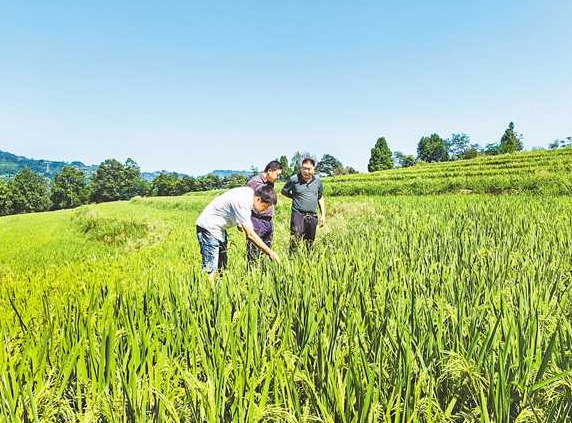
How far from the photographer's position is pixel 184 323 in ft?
6.51

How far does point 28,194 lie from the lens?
64250mm

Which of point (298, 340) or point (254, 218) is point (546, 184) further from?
point (298, 340)

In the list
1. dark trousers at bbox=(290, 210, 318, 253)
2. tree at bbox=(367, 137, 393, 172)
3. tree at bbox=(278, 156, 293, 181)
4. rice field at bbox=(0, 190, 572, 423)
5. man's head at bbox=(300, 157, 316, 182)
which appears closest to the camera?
rice field at bbox=(0, 190, 572, 423)

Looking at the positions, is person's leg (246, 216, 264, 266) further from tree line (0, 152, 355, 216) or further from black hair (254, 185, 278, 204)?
tree line (0, 152, 355, 216)

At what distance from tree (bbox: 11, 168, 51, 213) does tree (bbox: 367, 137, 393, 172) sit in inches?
2483

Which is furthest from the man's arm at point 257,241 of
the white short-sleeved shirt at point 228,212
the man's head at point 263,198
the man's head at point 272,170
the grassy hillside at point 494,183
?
the grassy hillside at point 494,183

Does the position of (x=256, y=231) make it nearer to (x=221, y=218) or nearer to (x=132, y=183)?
(x=221, y=218)

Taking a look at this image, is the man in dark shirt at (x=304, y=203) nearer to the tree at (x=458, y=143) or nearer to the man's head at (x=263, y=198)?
the man's head at (x=263, y=198)

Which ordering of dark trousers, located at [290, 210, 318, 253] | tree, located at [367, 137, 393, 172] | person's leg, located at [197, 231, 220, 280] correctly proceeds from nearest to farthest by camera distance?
person's leg, located at [197, 231, 220, 280]
dark trousers, located at [290, 210, 318, 253]
tree, located at [367, 137, 393, 172]

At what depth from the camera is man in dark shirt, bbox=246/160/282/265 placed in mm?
4621

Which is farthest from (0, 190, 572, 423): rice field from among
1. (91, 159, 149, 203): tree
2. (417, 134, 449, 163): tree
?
(417, 134, 449, 163): tree

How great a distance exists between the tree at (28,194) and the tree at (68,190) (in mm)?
1995

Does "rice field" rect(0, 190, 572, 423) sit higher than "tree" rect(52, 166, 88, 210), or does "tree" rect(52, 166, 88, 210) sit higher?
"tree" rect(52, 166, 88, 210)

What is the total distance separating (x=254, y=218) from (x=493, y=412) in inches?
152
